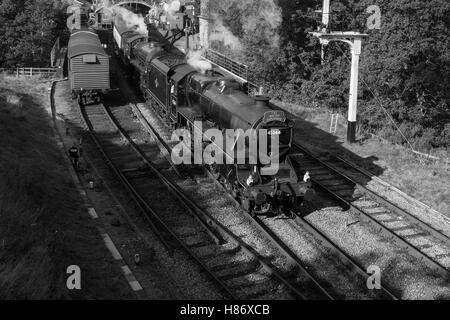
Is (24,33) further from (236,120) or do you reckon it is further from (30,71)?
(236,120)

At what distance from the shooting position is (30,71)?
3250 cm

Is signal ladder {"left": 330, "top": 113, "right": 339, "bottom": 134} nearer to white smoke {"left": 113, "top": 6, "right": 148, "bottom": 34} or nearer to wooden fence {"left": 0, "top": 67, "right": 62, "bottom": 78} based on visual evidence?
wooden fence {"left": 0, "top": 67, "right": 62, "bottom": 78}

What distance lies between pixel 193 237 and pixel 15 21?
27407 millimetres

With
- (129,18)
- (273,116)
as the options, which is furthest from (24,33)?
(273,116)

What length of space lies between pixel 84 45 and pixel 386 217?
19281mm

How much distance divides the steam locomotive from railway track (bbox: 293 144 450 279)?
1120 millimetres

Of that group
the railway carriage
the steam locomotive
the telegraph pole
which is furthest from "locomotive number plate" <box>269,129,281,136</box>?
the railway carriage

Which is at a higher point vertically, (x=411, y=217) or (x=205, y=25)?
(x=205, y=25)

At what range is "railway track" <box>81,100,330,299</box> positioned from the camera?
10461 mm

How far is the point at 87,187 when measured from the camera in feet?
51.6

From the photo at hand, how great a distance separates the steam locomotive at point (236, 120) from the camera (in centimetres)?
1309

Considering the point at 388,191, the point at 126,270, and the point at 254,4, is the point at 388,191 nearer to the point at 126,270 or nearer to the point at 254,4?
the point at 126,270

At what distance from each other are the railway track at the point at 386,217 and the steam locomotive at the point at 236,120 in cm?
112

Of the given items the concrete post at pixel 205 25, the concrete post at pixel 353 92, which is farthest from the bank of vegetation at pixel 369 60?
the concrete post at pixel 353 92
